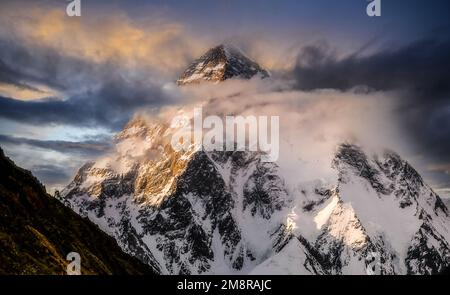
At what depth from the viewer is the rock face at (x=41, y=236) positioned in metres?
64.0

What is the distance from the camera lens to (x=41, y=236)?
73.4 m

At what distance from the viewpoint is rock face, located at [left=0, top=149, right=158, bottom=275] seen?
210 feet
